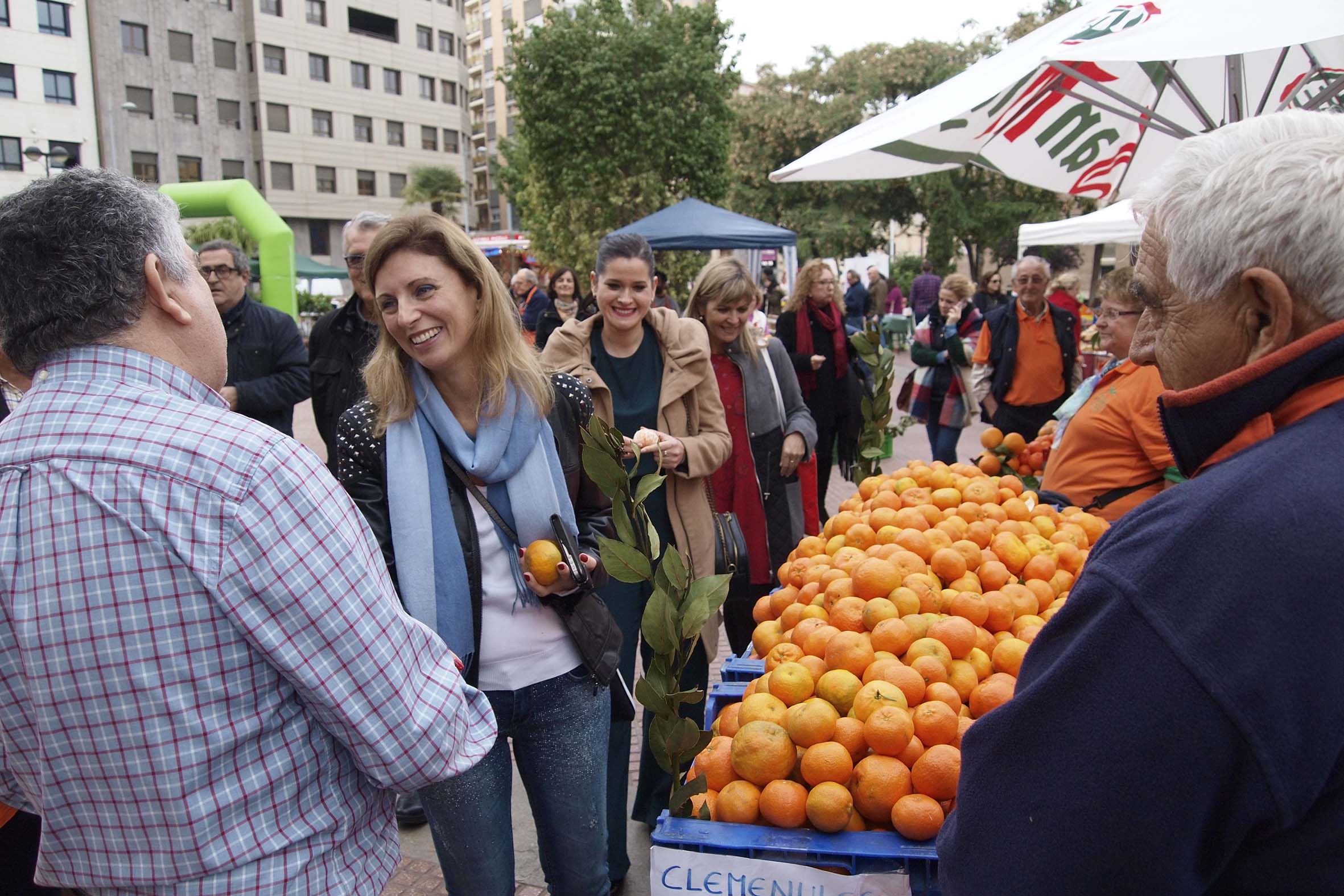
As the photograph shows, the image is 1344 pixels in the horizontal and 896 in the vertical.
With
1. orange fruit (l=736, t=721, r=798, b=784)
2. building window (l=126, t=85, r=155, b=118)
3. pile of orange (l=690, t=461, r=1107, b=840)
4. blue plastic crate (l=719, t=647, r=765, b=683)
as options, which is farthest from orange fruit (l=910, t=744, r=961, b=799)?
building window (l=126, t=85, r=155, b=118)

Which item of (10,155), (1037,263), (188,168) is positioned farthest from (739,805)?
(188,168)

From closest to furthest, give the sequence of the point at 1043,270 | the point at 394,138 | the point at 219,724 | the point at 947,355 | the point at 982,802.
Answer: the point at 982,802 < the point at 219,724 < the point at 1043,270 < the point at 947,355 < the point at 394,138

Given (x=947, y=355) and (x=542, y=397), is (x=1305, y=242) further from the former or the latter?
(x=947, y=355)

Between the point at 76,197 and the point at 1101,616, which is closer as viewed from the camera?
the point at 1101,616

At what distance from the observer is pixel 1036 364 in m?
5.79

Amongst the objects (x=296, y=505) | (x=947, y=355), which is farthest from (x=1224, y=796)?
(x=947, y=355)

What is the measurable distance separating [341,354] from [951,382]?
4787 mm

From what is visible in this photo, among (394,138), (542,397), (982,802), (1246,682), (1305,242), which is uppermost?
(394,138)

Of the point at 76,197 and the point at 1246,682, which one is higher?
the point at 76,197

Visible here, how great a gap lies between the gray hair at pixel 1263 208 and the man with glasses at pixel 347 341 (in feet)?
9.94

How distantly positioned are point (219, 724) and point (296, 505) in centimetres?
30

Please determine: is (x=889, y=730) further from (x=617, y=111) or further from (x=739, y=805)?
(x=617, y=111)

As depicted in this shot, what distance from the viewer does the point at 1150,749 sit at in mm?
864

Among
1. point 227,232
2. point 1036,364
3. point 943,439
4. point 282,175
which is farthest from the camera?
point 282,175
